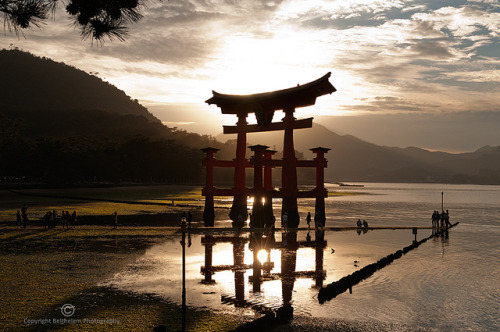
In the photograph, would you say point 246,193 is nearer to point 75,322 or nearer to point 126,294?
point 126,294

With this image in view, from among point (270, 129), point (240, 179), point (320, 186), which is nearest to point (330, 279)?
point (270, 129)

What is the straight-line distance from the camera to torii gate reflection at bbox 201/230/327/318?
16656mm

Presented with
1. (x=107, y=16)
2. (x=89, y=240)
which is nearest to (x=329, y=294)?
(x=107, y=16)

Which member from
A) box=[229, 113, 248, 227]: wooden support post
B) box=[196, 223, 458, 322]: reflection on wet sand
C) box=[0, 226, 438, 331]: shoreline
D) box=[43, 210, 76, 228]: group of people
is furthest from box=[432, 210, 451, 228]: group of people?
box=[43, 210, 76, 228]: group of people

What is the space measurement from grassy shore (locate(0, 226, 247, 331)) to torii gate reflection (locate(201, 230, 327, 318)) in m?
2.90

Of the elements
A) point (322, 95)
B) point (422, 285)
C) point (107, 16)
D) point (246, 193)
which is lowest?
point (422, 285)

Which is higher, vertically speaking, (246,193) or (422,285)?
(246,193)

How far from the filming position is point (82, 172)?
107 m

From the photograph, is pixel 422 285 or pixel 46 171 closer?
pixel 422 285

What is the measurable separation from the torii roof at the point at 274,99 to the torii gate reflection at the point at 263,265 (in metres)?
11.6

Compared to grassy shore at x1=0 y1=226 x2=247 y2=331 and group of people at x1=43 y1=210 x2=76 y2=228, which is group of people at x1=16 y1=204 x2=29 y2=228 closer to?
group of people at x1=43 y1=210 x2=76 y2=228

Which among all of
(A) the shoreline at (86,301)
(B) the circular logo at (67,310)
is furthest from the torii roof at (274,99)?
(B) the circular logo at (67,310)

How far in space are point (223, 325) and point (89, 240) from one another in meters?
18.6

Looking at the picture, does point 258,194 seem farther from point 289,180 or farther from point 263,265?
point 263,265
